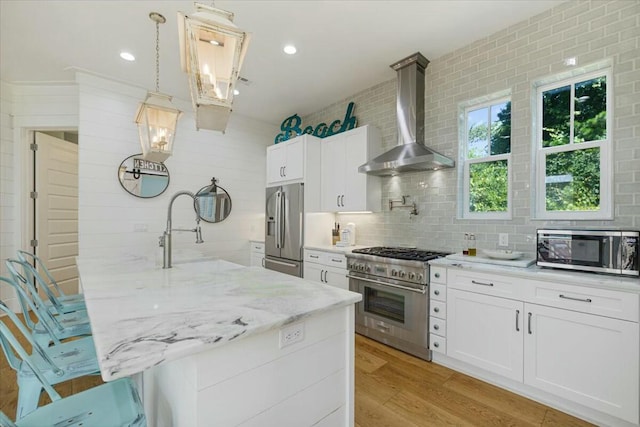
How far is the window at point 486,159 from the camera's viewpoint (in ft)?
9.05

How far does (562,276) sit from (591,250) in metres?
0.28

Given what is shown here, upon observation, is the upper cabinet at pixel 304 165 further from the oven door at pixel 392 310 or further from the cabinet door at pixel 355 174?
the oven door at pixel 392 310

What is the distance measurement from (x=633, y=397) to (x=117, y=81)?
17.8 ft

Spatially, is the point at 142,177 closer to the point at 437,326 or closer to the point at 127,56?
the point at 127,56

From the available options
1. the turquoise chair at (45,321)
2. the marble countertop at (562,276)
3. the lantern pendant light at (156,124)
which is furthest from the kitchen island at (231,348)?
the marble countertop at (562,276)

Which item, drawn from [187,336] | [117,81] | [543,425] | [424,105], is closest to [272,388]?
[187,336]

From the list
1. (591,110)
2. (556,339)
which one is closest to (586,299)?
(556,339)

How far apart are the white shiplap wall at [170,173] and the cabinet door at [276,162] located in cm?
60

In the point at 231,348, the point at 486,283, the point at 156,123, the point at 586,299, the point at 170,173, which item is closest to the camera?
the point at 231,348

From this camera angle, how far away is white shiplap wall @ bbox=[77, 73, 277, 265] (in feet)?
11.2

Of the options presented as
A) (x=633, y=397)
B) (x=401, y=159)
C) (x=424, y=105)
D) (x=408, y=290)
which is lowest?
(x=633, y=397)

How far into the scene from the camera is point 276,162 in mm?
4320

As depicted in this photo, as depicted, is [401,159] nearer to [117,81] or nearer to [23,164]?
[117,81]

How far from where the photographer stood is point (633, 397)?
5.37ft
